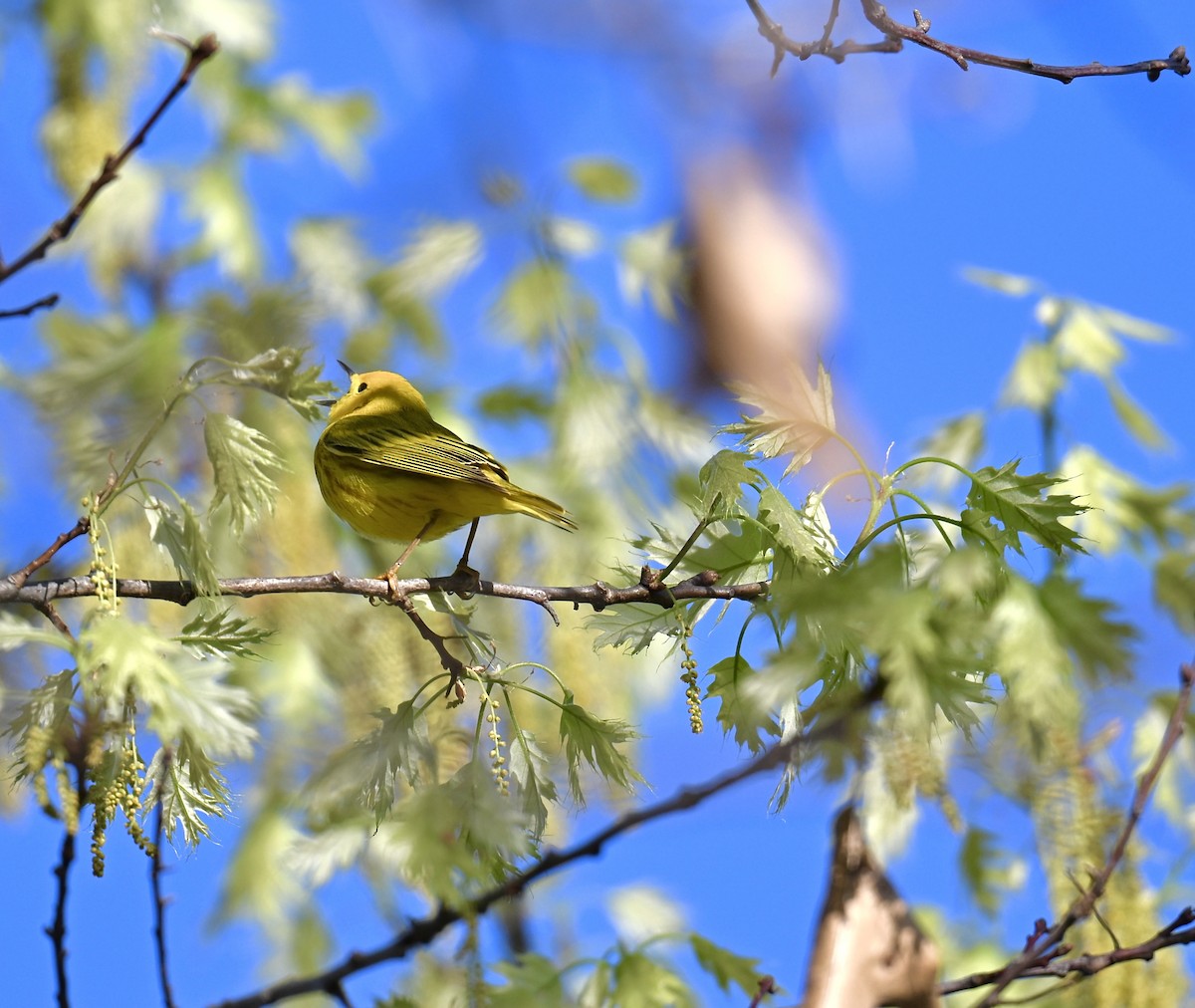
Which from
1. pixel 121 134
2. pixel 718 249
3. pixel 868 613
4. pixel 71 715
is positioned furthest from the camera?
pixel 121 134

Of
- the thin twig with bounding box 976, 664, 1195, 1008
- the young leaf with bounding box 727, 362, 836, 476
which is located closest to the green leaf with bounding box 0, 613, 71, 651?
the young leaf with bounding box 727, 362, 836, 476

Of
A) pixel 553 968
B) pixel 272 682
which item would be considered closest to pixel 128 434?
pixel 553 968

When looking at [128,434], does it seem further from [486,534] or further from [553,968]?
[486,534]

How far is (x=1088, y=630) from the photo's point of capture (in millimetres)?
1441

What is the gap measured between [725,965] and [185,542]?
121 cm

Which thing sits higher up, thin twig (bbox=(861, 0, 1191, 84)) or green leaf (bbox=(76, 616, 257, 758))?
thin twig (bbox=(861, 0, 1191, 84))

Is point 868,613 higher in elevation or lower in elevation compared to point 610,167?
lower

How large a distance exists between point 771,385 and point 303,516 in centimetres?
315

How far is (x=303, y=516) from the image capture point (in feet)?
16.4

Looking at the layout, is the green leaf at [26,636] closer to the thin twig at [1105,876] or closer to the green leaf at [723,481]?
the green leaf at [723,481]

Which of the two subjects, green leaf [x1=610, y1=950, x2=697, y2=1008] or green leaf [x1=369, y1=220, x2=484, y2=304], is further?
green leaf [x1=369, y1=220, x2=484, y2=304]

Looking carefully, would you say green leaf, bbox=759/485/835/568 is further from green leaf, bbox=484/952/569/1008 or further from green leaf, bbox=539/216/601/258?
green leaf, bbox=539/216/601/258

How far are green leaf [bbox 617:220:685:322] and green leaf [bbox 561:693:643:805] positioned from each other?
393 centimetres

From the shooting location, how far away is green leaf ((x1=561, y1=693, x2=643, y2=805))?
6.41ft
